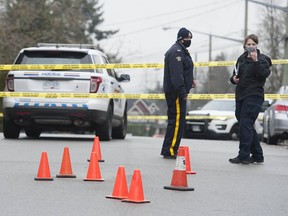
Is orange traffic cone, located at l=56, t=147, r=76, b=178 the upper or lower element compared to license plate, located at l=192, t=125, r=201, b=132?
upper

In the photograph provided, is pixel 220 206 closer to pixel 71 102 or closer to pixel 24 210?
pixel 24 210

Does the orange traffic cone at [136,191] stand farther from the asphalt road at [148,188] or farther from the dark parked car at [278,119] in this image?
the dark parked car at [278,119]

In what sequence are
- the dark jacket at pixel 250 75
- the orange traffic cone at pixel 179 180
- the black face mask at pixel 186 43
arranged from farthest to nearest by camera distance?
1. the black face mask at pixel 186 43
2. the dark jacket at pixel 250 75
3. the orange traffic cone at pixel 179 180

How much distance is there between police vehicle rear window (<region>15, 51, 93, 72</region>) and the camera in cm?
1722

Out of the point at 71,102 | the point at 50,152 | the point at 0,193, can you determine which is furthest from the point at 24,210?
the point at 71,102

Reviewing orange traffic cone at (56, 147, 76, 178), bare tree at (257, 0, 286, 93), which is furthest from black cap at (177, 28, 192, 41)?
bare tree at (257, 0, 286, 93)

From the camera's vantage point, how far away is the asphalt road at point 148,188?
26.4ft

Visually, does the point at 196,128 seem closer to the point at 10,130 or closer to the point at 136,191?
the point at 10,130

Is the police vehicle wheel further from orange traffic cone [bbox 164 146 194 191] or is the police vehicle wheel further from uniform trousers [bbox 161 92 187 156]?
orange traffic cone [bbox 164 146 194 191]

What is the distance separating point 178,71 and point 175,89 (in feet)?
0.90

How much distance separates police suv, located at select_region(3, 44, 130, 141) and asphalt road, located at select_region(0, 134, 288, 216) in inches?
89.0

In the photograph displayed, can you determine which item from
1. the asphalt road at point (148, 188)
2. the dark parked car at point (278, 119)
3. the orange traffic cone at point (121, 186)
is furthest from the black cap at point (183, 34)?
the dark parked car at point (278, 119)

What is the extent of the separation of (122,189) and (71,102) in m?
8.16

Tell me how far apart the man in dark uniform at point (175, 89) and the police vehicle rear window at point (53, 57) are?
411cm
